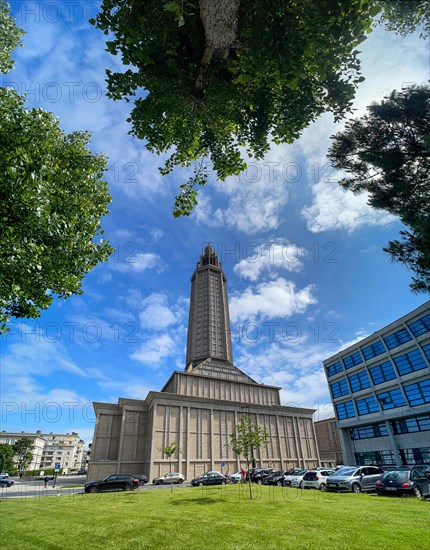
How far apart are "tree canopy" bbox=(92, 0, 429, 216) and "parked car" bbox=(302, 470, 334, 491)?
2259 centimetres

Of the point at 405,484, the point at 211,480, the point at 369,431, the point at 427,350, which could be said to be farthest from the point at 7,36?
the point at 369,431

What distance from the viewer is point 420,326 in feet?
123

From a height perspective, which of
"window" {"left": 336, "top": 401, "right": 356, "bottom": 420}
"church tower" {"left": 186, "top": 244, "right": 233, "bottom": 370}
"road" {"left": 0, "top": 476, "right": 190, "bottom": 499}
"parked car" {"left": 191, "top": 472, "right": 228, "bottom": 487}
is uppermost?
"church tower" {"left": 186, "top": 244, "right": 233, "bottom": 370}

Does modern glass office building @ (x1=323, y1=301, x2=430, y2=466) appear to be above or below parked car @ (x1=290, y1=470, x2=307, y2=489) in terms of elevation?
above

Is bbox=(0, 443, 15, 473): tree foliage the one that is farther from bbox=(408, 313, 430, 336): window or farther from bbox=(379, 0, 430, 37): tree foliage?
bbox=(379, 0, 430, 37): tree foliage

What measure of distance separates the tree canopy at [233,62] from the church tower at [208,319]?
228 ft

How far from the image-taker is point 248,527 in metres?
8.41

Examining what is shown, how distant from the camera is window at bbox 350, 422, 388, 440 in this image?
41.1 meters

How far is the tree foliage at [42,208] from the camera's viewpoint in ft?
25.5

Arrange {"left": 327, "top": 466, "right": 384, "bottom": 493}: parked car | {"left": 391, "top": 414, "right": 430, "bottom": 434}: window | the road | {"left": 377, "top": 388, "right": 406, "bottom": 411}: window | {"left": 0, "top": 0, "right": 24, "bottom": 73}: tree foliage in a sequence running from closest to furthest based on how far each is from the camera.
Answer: {"left": 0, "top": 0, "right": 24, "bottom": 73}: tree foliage
{"left": 327, "top": 466, "right": 384, "bottom": 493}: parked car
the road
{"left": 391, "top": 414, "right": 430, "bottom": 434}: window
{"left": 377, "top": 388, "right": 406, "bottom": 411}: window

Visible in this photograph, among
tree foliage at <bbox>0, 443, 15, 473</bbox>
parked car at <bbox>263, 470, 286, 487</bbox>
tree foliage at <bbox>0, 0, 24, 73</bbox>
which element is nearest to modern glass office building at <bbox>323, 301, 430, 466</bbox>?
parked car at <bbox>263, 470, 286, 487</bbox>

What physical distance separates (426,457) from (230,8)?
155 ft

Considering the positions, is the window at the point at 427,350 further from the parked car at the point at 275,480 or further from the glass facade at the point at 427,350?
the parked car at the point at 275,480

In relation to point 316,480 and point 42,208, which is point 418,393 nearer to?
point 316,480
